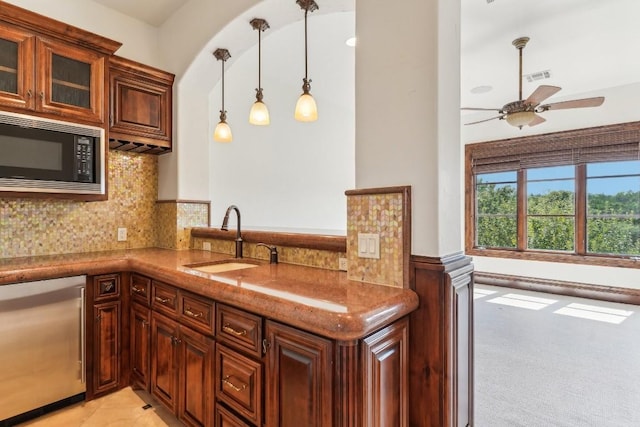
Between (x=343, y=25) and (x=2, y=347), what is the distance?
10.8ft

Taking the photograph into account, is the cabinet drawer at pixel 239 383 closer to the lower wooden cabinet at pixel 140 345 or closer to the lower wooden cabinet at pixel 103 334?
the lower wooden cabinet at pixel 140 345

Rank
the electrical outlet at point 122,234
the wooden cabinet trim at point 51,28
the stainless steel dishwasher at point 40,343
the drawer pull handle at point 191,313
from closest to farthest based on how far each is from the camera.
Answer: the drawer pull handle at point 191,313
the stainless steel dishwasher at point 40,343
the wooden cabinet trim at point 51,28
the electrical outlet at point 122,234

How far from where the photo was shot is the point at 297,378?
1.24 meters

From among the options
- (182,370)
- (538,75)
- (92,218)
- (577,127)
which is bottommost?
(182,370)

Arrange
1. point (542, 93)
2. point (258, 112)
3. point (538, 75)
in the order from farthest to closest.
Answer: point (538, 75), point (542, 93), point (258, 112)

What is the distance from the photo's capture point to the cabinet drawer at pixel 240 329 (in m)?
1.39

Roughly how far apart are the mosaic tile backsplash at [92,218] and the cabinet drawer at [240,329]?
180 centimetres

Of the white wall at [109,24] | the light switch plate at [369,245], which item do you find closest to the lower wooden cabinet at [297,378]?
the light switch plate at [369,245]

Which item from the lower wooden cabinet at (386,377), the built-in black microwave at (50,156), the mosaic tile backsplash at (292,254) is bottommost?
the lower wooden cabinet at (386,377)

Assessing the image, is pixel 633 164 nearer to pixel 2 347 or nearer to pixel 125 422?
pixel 125 422

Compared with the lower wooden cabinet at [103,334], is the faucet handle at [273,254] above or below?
above

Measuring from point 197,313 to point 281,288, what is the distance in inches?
21.3

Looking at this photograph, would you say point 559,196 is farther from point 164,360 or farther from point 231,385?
point 164,360

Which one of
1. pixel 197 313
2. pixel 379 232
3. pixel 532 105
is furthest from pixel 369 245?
pixel 532 105
